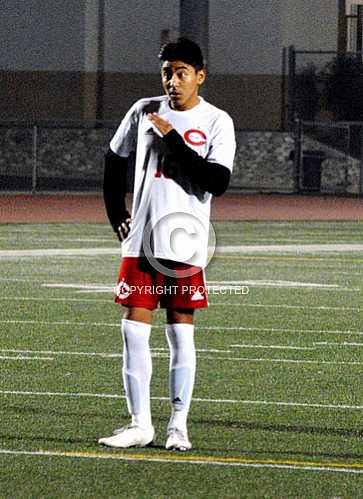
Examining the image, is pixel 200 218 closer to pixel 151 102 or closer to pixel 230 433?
pixel 151 102

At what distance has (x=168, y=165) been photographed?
25.4 ft

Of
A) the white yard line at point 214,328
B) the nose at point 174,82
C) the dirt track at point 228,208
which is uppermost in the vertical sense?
the nose at point 174,82

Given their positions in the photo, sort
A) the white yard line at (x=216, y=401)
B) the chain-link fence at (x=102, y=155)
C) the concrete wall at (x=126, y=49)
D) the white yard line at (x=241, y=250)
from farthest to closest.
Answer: the concrete wall at (x=126, y=49) → the chain-link fence at (x=102, y=155) → the white yard line at (x=241, y=250) → the white yard line at (x=216, y=401)

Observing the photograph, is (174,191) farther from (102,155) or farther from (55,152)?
(55,152)

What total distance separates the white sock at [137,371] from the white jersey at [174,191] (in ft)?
1.20

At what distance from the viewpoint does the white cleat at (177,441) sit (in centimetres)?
762

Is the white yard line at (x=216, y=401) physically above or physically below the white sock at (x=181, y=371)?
below

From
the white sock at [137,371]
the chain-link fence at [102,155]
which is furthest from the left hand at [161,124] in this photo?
the chain-link fence at [102,155]

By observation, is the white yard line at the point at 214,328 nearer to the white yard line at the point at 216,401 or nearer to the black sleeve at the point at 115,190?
the white yard line at the point at 216,401

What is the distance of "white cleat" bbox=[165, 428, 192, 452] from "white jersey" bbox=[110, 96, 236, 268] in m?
0.78

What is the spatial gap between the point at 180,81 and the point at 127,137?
43 cm

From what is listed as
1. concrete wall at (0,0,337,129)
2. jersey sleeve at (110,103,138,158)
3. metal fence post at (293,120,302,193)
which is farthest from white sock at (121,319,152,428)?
concrete wall at (0,0,337,129)

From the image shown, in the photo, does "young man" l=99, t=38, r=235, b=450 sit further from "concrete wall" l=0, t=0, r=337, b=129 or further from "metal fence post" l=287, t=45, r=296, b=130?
"concrete wall" l=0, t=0, r=337, b=129

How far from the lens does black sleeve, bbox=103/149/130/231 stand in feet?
25.9
